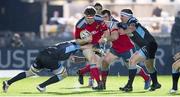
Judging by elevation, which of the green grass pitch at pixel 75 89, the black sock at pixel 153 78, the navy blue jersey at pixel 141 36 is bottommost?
the green grass pitch at pixel 75 89

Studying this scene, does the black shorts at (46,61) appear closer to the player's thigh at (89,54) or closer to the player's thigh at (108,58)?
the player's thigh at (89,54)

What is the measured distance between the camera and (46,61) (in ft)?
64.7

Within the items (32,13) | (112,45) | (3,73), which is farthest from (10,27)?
(112,45)

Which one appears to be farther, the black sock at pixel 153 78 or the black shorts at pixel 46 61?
the black sock at pixel 153 78

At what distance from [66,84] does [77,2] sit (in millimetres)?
12507

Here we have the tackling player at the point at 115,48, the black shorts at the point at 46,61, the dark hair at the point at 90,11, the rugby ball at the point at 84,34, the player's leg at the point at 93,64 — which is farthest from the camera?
the tackling player at the point at 115,48

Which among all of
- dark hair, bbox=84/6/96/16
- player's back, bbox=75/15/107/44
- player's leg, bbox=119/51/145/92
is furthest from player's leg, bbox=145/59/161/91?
dark hair, bbox=84/6/96/16

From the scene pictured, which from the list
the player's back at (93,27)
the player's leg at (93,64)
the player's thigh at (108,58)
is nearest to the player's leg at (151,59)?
the player's thigh at (108,58)

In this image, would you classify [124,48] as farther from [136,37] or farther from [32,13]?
[32,13]

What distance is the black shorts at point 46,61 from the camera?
64.7ft

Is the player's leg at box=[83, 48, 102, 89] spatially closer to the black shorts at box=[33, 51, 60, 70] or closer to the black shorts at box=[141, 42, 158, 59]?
the black shorts at box=[33, 51, 60, 70]

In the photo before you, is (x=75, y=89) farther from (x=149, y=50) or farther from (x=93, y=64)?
(x=149, y=50)

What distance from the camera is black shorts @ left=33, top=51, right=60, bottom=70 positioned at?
1973cm

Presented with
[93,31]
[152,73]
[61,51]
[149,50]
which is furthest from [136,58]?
[61,51]
